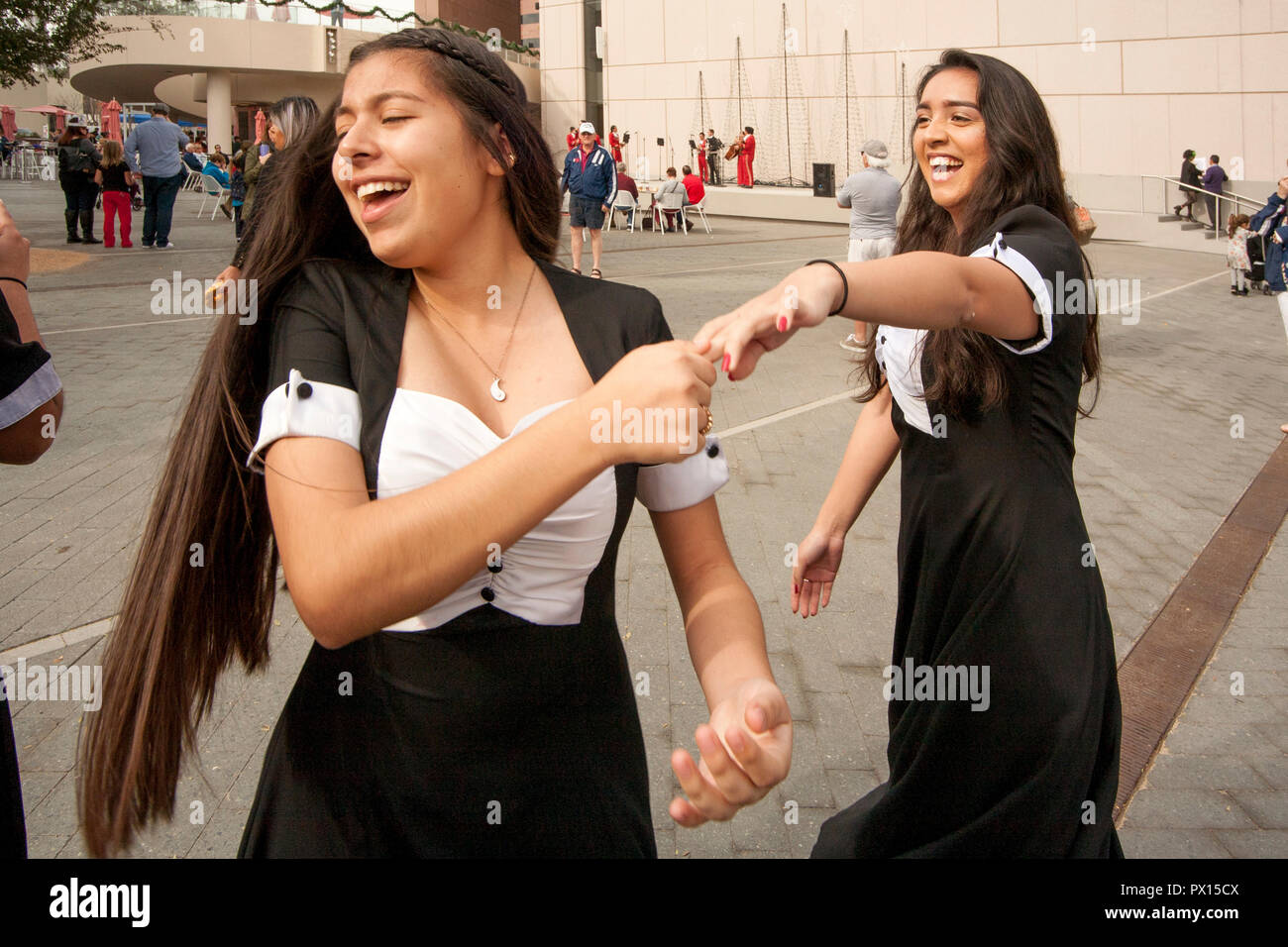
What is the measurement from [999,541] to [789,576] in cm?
304

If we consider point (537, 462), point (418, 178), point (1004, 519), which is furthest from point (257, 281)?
point (1004, 519)

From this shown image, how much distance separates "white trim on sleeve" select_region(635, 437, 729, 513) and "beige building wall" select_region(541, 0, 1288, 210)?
71.4ft

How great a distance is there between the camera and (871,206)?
11062mm

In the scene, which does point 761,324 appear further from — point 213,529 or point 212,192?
point 212,192

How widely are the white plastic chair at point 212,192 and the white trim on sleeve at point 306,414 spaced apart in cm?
2366

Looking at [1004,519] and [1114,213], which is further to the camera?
[1114,213]

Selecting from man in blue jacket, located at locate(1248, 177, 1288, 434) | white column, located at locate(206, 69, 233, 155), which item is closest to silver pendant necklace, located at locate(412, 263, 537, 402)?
man in blue jacket, located at locate(1248, 177, 1288, 434)

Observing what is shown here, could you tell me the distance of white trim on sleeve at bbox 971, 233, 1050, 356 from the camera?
2.02 metres

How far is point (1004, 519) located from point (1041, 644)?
27 cm

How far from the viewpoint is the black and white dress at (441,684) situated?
1.50 m

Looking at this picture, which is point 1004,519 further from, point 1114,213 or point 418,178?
point 1114,213

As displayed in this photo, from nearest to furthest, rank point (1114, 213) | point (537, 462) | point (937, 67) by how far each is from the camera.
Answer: point (537, 462) → point (937, 67) → point (1114, 213)

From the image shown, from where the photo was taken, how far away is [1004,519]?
89.3 inches

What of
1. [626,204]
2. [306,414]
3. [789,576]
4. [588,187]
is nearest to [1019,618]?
[306,414]
